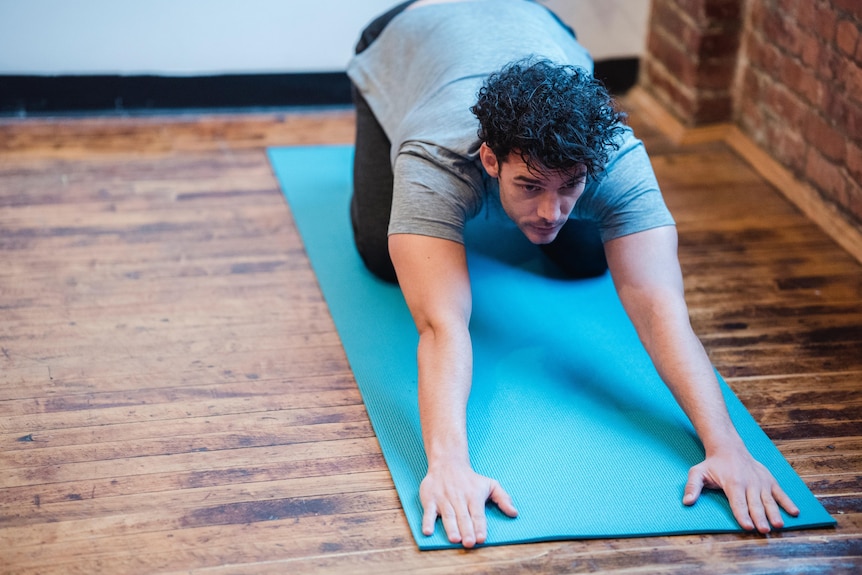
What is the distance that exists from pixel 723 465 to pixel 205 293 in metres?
1.31

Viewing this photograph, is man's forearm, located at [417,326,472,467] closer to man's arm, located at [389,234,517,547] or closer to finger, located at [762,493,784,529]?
man's arm, located at [389,234,517,547]

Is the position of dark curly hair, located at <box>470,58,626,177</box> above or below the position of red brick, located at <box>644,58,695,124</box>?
above

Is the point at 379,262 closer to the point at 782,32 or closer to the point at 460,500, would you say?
the point at 460,500

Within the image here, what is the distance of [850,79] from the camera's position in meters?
2.54

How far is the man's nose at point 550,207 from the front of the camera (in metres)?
1.72

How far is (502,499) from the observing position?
1.68 meters

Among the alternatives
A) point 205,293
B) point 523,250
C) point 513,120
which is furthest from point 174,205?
point 513,120

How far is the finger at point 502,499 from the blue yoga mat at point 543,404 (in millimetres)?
20

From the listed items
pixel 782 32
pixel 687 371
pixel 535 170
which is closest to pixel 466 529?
pixel 687 371

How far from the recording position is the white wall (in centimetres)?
315

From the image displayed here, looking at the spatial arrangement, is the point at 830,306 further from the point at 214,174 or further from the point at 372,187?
the point at 214,174

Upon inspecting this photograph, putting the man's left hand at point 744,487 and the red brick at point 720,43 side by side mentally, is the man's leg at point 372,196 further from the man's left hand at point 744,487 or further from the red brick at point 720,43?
the red brick at point 720,43

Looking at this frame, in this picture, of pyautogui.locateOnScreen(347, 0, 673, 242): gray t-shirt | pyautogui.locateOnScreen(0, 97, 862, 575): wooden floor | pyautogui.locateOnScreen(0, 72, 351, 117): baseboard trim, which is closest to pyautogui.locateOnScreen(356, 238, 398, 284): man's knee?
pyautogui.locateOnScreen(0, 97, 862, 575): wooden floor

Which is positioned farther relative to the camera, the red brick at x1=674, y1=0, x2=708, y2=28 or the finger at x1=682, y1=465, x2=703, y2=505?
the red brick at x1=674, y1=0, x2=708, y2=28
